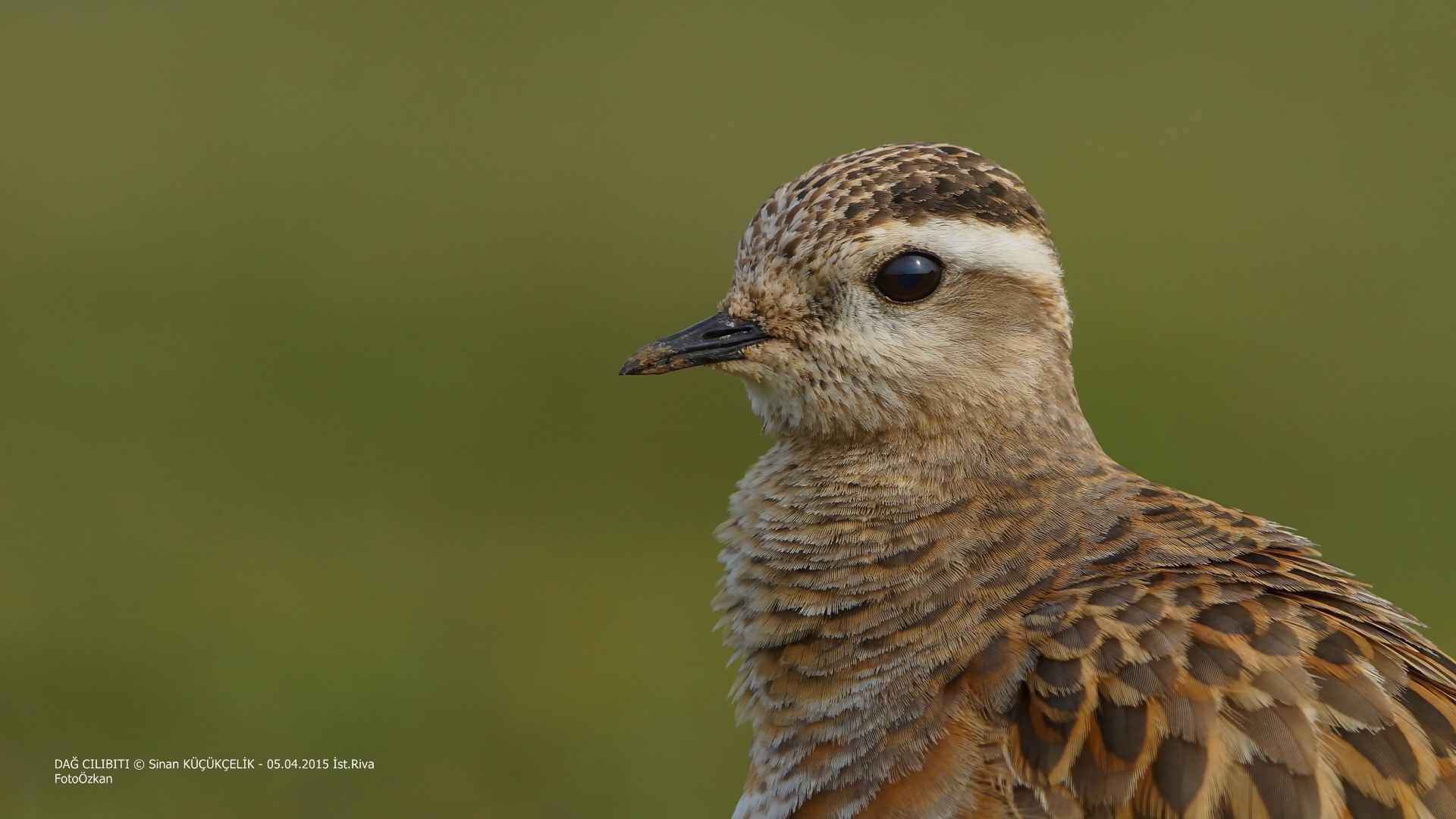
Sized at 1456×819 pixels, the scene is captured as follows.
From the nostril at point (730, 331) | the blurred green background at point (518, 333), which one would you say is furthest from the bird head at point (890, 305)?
the blurred green background at point (518, 333)

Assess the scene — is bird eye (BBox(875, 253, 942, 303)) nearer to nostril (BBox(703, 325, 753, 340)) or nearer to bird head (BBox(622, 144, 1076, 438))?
bird head (BBox(622, 144, 1076, 438))

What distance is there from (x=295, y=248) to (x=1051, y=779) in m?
14.2

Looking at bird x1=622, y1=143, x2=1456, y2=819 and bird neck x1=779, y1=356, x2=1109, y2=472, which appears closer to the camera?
bird x1=622, y1=143, x2=1456, y2=819

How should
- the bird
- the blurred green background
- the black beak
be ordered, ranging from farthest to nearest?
the blurred green background, the black beak, the bird

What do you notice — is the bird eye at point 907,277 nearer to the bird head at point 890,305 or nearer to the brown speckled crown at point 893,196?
the bird head at point 890,305

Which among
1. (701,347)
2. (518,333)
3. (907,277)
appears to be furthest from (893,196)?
(518,333)

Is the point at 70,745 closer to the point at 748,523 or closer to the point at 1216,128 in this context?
the point at 748,523

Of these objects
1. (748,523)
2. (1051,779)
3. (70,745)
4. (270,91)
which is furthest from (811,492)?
(270,91)

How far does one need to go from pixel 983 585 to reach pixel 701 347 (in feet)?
4.39

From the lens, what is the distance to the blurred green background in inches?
398

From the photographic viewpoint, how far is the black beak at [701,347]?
5.63 metres

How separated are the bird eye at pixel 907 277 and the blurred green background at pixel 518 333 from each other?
13.9 ft

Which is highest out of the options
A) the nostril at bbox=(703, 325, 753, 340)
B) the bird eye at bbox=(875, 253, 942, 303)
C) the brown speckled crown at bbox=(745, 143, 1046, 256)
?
the brown speckled crown at bbox=(745, 143, 1046, 256)

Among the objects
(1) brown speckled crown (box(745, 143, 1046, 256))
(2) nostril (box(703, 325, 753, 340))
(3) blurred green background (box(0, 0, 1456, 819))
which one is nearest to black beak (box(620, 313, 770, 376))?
(2) nostril (box(703, 325, 753, 340))
